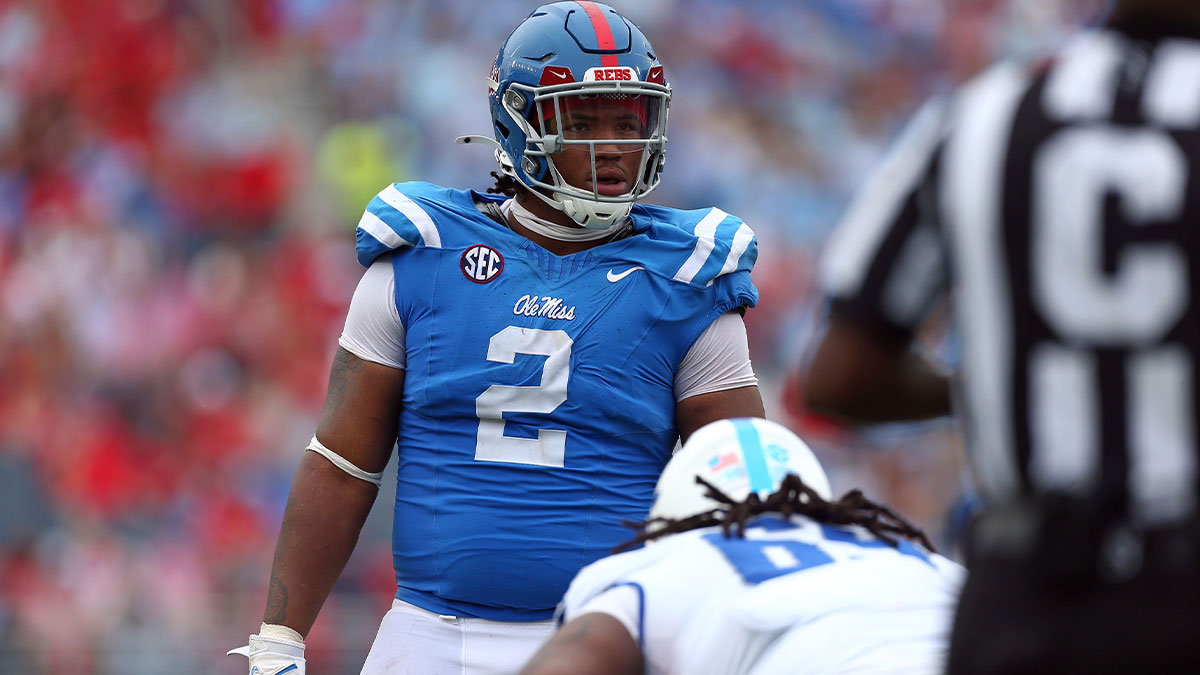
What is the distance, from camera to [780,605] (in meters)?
1.87

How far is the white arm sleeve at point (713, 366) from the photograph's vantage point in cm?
310

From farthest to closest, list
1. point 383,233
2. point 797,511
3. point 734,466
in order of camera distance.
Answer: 1. point 383,233
2. point 734,466
3. point 797,511

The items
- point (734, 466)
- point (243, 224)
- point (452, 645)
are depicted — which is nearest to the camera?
point (734, 466)

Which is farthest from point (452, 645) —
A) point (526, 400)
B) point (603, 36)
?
point (603, 36)

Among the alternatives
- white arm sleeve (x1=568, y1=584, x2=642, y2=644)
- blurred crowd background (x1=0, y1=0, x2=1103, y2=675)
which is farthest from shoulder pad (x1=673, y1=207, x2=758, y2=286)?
blurred crowd background (x1=0, y1=0, x2=1103, y2=675)

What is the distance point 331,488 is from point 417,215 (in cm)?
61

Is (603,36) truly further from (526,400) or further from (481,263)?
(526,400)

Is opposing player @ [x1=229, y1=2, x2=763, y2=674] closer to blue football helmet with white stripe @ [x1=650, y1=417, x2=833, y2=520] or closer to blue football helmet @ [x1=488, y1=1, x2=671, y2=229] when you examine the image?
blue football helmet @ [x1=488, y1=1, x2=671, y2=229]

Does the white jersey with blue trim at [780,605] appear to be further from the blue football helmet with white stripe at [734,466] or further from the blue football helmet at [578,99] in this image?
the blue football helmet at [578,99]

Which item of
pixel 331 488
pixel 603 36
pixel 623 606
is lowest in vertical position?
pixel 331 488

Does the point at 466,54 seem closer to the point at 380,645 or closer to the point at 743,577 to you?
the point at 380,645

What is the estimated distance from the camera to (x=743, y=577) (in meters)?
1.92

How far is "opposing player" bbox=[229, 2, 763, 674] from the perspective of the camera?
9.71 feet

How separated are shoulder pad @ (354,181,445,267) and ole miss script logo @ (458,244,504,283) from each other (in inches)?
2.7
